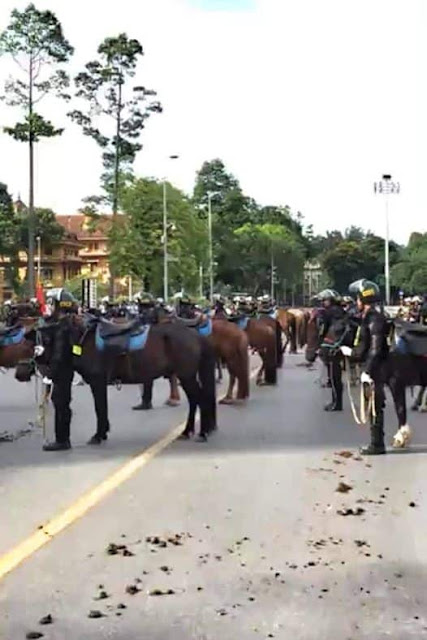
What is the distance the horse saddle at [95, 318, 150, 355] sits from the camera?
13492 millimetres

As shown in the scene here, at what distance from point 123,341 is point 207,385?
3.89 feet

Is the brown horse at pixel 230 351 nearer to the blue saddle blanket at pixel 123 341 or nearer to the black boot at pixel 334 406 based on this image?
the black boot at pixel 334 406

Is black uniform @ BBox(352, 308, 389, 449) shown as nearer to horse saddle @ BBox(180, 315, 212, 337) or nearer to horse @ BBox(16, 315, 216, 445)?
horse @ BBox(16, 315, 216, 445)

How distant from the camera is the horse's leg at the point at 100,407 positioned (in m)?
13.2

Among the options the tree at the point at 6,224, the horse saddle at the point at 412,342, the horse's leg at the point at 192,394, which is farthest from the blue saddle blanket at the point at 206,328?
the tree at the point at 6,224

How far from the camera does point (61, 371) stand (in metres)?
13.0

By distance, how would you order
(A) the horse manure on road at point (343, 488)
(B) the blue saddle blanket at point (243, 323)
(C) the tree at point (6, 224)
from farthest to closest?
(C) the tree at point (6, 224)
(B) the blue saddle blanket at point (243, 323)
(A) the horse manure on road at point (343, 488)

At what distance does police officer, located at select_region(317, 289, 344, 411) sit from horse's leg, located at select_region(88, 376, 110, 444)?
478 cm

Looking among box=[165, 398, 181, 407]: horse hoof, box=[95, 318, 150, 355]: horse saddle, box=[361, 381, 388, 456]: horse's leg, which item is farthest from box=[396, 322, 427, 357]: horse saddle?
box=[165, 398, 181, 407]: horse hoof

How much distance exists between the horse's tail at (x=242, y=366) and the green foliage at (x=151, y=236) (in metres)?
45.0

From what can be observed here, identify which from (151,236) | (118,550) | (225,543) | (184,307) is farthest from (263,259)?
(118,550)

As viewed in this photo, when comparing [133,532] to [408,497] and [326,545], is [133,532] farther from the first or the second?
[408,497]

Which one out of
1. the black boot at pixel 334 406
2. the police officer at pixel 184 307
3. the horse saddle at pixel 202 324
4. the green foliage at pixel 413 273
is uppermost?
the green foliage at pixel 413 273

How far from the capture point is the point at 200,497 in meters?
9.60
